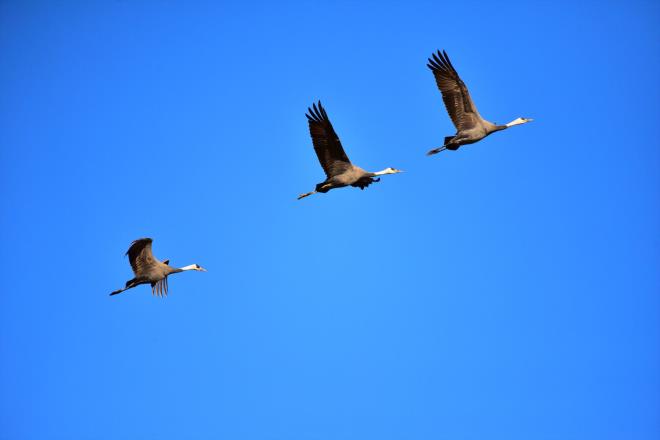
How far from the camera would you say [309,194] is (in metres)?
28.7

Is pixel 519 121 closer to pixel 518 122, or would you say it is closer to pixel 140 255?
pixel 518 122

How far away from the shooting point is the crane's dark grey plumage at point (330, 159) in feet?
88.8

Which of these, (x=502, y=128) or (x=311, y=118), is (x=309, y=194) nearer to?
(x=311, y=118)

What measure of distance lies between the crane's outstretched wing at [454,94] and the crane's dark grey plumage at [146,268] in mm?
8725

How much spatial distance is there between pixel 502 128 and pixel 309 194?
19.2 feet

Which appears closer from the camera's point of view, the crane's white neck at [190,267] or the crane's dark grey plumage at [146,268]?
the crane's dark grey plumage at [146,268]

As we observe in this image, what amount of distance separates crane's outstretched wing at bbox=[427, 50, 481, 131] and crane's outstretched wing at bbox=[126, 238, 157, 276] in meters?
8.73

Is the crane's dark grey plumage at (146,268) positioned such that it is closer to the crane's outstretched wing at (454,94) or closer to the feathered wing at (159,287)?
the feathered wing at (159,287)

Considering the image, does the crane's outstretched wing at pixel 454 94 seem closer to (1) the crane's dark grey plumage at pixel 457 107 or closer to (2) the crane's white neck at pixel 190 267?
(1) the crane's dark grey plumage at pixel 457 107

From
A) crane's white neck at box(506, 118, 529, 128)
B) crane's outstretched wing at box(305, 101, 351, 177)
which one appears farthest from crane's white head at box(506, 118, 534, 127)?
crane's outstretched wing at box(305, 101, 351, 177)

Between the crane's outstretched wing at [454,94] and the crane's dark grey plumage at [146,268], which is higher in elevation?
the crane's outstretched wing at [454,94]

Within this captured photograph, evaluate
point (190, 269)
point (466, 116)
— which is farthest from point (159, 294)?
point (466, 116)

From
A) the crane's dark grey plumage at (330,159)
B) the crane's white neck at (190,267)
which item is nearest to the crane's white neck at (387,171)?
the crane's dark grey plumage at (330,159)

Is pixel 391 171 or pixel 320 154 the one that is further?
pixel 391 171
